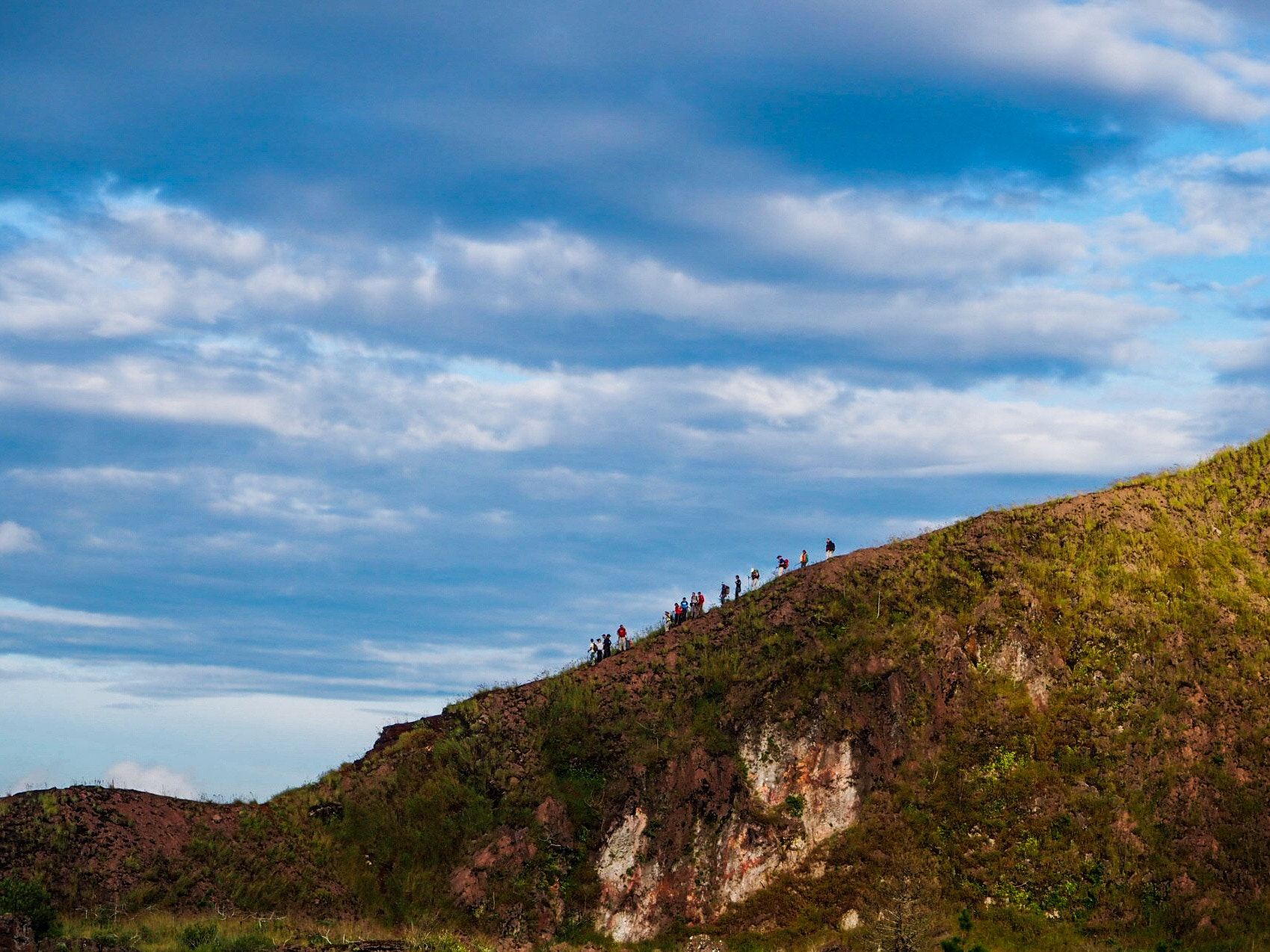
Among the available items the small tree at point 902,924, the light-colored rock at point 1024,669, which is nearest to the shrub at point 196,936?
the small tree at point 902,924

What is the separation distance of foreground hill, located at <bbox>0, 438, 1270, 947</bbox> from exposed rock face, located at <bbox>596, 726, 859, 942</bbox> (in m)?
0.11

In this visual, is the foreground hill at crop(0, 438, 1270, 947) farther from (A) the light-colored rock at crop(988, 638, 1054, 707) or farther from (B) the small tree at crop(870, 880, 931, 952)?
(B) the small tree at crop(870, 880, 931, 952)

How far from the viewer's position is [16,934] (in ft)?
132

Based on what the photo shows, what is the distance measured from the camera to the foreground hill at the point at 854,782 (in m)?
47.3

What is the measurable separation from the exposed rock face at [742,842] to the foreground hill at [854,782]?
111 millimetres

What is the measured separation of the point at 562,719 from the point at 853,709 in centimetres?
1492

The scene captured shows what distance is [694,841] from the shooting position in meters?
51.0

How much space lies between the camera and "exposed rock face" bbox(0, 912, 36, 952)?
38.6 meters

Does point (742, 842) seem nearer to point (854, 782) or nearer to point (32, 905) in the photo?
point (854, 782)

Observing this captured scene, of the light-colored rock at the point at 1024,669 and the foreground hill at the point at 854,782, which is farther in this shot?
the light-colored rock at the point at 1024,669

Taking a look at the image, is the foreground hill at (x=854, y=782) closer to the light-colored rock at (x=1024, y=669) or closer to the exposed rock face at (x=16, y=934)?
the light-colored rock at (x=1024, y=669)

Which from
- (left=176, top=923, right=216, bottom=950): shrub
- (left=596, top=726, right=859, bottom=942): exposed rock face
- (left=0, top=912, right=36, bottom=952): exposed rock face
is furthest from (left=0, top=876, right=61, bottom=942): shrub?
(left=596, top=726, right=859, bottom=942): exposed rock face

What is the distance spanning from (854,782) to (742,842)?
5829 mm

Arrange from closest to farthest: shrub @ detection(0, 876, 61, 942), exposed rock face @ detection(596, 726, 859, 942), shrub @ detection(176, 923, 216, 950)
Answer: shrub @ detection(0, 876, 61, 942) < shrub @ detection(176, 923, 216, 950) < exposed rock face @ detection(596, 726, 859, 942)
